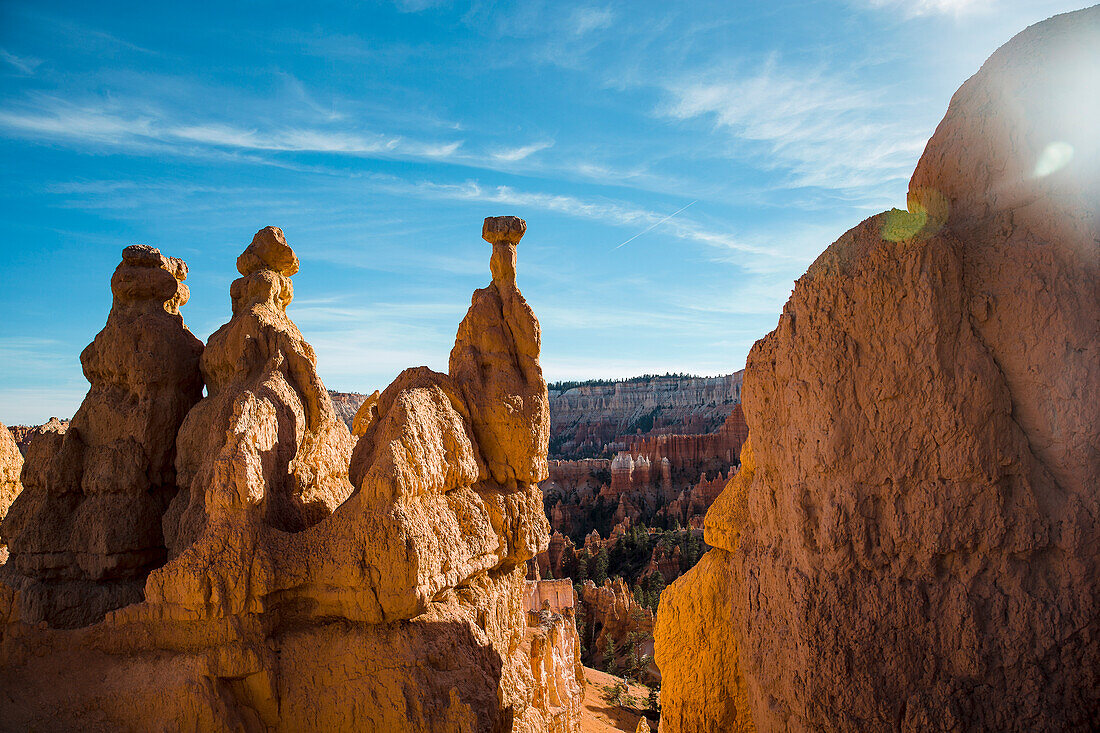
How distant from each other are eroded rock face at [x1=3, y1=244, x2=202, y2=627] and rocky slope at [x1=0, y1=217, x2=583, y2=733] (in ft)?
0.14

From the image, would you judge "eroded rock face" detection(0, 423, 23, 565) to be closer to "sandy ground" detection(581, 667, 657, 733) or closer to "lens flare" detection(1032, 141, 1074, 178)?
"sandy ground" detection(581, 667, 657, 733)

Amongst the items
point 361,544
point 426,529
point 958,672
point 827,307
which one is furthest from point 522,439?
point 958,672

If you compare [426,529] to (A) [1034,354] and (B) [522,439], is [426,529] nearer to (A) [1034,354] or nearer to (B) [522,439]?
(B) [522,439]

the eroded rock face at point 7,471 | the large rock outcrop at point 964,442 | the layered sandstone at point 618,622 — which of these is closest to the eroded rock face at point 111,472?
the eroded rock face at point 7,471

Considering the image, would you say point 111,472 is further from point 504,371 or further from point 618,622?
point 618,622

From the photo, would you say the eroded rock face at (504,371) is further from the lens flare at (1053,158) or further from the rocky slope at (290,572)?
the lens flare at (1053,158)

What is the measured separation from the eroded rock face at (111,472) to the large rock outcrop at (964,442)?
6.91 m

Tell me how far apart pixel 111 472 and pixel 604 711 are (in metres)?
A: 15.4

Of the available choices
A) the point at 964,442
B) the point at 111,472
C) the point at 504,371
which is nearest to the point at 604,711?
the point at 504,371

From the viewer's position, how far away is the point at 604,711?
62.7ft

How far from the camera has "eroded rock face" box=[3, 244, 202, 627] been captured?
7.67 m

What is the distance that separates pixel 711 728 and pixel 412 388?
15.6ft

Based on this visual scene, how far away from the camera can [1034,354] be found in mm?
4918

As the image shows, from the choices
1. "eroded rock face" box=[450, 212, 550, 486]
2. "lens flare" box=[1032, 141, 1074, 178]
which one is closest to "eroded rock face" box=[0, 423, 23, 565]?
"eroded rock face" box=[450, 212, 550, 486]
